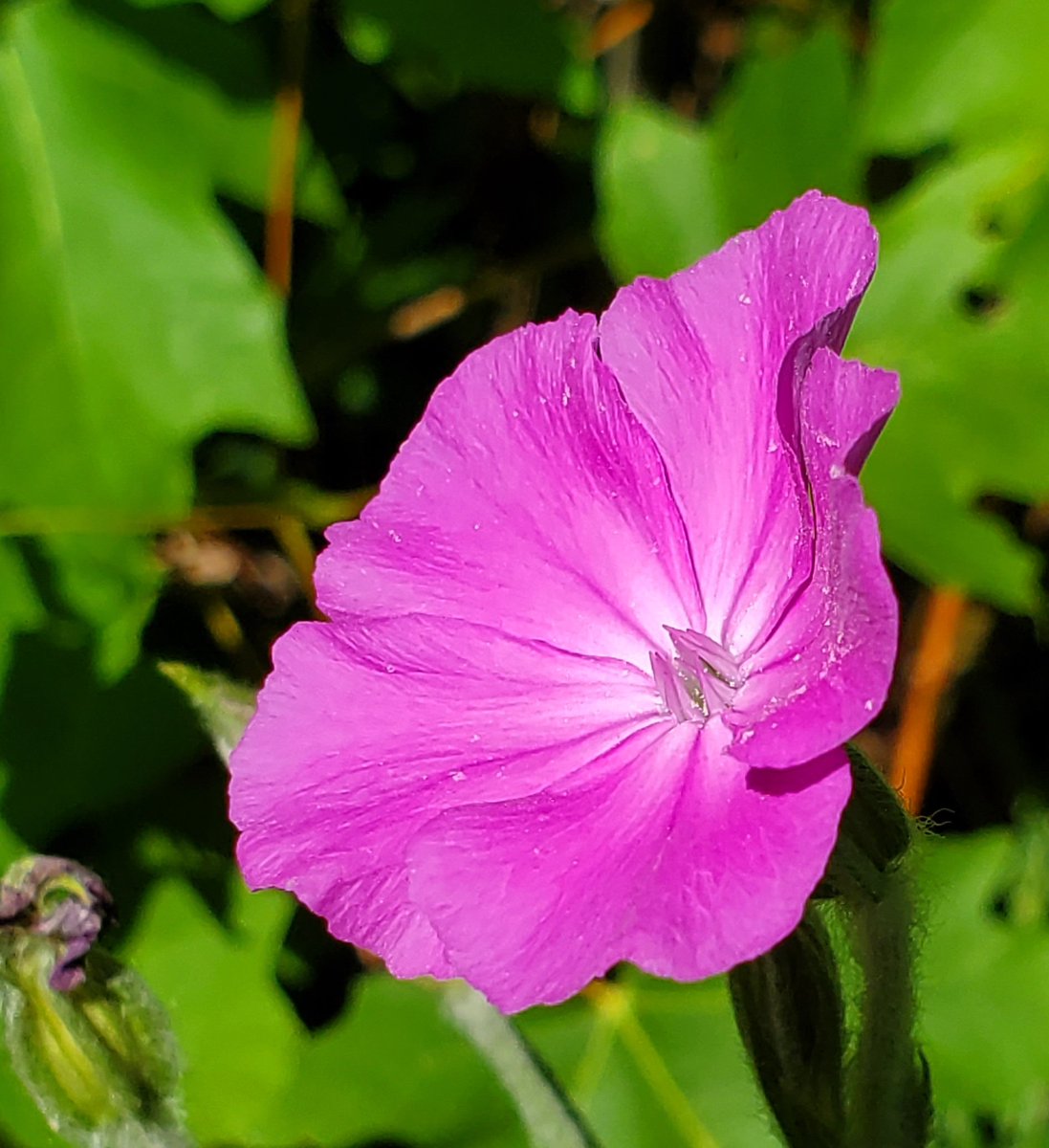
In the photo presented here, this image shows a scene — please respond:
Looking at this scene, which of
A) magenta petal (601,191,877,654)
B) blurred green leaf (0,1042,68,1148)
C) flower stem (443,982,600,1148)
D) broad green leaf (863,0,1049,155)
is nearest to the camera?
magenta petal (601,191,877,654)

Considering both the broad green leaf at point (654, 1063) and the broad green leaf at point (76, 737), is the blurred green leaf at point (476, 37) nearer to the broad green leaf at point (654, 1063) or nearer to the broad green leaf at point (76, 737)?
the broad green leaf at point (76, 737)

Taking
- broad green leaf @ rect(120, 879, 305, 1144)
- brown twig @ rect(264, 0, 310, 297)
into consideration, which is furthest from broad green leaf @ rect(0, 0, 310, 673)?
broad green leaf @ rect(120, 879, 305, 1144)

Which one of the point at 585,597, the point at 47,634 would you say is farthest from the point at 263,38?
the point at 585,597

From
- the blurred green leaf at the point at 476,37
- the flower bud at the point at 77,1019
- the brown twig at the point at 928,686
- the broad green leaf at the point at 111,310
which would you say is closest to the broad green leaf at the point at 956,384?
the brown twig at the point at 928,686

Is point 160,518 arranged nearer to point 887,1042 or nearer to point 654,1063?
point 654,1063

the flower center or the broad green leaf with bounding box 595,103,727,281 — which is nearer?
the flower center

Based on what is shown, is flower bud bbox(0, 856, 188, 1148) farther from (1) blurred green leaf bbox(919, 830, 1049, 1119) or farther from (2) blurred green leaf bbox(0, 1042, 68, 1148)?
(1) blurred green leaf bbox(919, 830, 1049, 1119)
